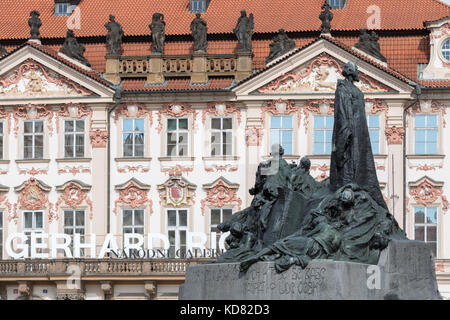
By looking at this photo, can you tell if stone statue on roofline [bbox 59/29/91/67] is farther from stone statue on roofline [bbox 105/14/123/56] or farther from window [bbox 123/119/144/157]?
window [bbox 123/119/144/157]

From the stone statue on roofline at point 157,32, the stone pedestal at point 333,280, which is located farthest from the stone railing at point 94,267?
the stone pedestal at point 333,280

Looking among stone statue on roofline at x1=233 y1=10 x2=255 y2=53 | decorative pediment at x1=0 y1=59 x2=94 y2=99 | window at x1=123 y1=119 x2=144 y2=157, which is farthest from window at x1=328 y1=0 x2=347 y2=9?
decorative pediment at x1=0 y1=59 x2=94 y2=99

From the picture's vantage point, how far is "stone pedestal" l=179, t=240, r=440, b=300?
2289 cm

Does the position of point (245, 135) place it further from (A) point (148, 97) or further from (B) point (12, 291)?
(B) point (12, 291)

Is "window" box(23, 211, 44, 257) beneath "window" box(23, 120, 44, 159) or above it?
beneath

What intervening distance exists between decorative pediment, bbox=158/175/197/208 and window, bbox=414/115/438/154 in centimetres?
704

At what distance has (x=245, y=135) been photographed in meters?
50.1

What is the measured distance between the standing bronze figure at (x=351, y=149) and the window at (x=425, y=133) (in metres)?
24.7

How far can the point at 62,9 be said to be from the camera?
178 feet

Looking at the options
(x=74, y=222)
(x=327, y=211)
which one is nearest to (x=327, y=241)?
(x=327, y=211)

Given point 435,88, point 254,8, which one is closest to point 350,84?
point 435,88

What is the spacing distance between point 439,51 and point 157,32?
29.1ft

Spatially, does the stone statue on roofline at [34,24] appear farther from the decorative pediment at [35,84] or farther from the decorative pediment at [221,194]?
the decorative pediment at [221,194]

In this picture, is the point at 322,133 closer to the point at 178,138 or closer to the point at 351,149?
the point at 178,138
